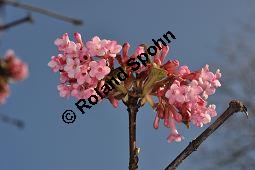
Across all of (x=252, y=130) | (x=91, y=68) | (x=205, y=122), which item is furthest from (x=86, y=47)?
(x=252, y=130)

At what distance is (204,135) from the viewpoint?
3.34 ft

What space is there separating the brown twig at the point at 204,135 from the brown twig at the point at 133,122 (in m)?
0.08

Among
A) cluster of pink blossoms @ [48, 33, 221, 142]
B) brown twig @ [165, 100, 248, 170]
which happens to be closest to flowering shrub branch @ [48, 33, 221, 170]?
cluster of pink blossoms @ [48, 33, 221, 142]

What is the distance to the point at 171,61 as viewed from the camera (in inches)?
45.2

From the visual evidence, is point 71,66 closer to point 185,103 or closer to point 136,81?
point 136,81

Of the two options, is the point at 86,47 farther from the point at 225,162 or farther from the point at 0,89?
the point at 225,162

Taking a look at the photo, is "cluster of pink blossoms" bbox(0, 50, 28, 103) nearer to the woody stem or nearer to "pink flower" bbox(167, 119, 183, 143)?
the woody stem

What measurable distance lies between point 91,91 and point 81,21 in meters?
0.41

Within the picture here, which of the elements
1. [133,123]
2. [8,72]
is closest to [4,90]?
[8,72]

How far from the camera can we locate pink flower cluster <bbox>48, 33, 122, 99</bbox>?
112 cm

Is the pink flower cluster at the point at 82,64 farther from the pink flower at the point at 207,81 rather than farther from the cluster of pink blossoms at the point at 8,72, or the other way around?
the cluster of pink blossoms at the point at 8,72

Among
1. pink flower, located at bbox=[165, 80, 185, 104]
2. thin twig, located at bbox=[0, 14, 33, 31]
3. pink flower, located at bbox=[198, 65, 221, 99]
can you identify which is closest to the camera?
thin twig, located at bbox=[0, 14, 33, 31]

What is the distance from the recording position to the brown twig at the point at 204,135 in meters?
0.97

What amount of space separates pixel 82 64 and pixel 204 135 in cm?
35
